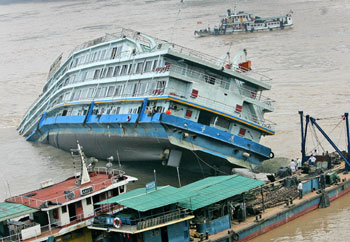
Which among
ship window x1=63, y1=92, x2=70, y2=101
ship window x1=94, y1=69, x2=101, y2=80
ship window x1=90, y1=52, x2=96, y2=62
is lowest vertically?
ship window x1=63, y1=92, x2=70, y2=101

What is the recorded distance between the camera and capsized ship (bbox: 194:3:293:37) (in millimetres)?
91188

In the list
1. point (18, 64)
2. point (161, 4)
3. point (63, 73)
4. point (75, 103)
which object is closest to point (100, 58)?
point (75, 103)

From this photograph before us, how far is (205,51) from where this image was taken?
77062 mm

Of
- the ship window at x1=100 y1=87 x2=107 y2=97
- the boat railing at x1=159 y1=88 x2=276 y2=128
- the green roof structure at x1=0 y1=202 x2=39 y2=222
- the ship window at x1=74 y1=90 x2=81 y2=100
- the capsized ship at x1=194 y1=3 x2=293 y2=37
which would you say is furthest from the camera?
the capsized ship at x1=194 y1=3 x2=293 y2=37

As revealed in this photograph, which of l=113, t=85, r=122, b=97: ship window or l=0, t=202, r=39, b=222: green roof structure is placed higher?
l=113, t=85, r=122, b=97: ship window

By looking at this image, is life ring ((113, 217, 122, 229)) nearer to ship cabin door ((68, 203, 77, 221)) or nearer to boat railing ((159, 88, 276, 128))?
ship cabin door ((68, 203, 77, 221))

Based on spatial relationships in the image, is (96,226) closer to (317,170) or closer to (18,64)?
(317,170)

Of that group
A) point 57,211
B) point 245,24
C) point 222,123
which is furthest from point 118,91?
point 245,24

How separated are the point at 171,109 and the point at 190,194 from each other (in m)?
8.87

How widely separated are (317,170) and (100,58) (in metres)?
16.4

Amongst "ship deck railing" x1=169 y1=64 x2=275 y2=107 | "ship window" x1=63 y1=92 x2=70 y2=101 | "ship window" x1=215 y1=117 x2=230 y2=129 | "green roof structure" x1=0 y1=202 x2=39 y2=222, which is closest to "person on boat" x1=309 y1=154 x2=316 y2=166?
"ship deck railing" x1=169 y1=64 x2=275 y2=107

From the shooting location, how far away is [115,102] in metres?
35.0

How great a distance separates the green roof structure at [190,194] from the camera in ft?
69.8

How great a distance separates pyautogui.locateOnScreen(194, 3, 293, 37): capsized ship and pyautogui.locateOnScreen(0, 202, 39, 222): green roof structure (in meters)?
72.8
